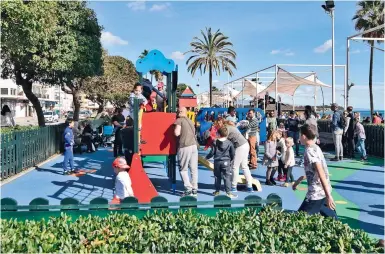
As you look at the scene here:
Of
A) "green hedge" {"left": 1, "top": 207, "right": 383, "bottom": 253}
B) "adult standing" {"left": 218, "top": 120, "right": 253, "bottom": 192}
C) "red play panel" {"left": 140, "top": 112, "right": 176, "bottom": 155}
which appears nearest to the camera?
"green hedge" {"left": 1, "top": 207, "right": 383, "bottom": 253}

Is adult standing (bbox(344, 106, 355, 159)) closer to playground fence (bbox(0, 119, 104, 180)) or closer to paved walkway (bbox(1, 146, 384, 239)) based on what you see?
paved walkway (bbox(1, 146, 384, 239))

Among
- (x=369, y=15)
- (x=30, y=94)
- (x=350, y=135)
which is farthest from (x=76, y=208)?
(x=369, y=15)

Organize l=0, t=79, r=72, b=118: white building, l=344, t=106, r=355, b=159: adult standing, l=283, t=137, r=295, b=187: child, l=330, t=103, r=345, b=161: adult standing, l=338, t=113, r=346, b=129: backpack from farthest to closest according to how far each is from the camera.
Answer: l=0, t=79, r=72, b=118: white building < l=344, t=106, r=355, b=159: adult standing < l=338, t=113, r=346, b=129: backpack < l=330, t=103, r=345, b=161: adult standing < l=283, t=137, r=295, b=187: child

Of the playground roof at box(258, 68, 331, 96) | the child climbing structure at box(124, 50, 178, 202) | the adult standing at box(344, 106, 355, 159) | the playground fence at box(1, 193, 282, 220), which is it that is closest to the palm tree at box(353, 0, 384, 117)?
the playground roof at box(258, 68, 331, 96)

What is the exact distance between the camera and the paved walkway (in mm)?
7008

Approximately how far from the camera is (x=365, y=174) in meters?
11.0

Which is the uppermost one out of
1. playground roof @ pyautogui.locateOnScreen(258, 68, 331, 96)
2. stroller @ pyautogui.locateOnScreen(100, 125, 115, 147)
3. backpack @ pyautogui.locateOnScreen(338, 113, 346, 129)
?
playground roof @ pyautogui.locateOnScreen(258, 68, 331, 96)

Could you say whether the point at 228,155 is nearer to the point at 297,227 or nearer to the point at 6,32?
the point at 297,227

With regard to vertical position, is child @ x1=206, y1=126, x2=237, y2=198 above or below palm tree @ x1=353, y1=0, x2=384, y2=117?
below

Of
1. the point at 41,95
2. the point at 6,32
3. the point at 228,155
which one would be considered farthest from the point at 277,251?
the point at 41,95

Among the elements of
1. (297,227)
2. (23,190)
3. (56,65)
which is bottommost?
(23,190)

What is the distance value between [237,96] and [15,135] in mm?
24839

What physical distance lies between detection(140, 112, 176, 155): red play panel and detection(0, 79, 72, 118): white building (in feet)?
141

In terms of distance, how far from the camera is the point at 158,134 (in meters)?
8.44
